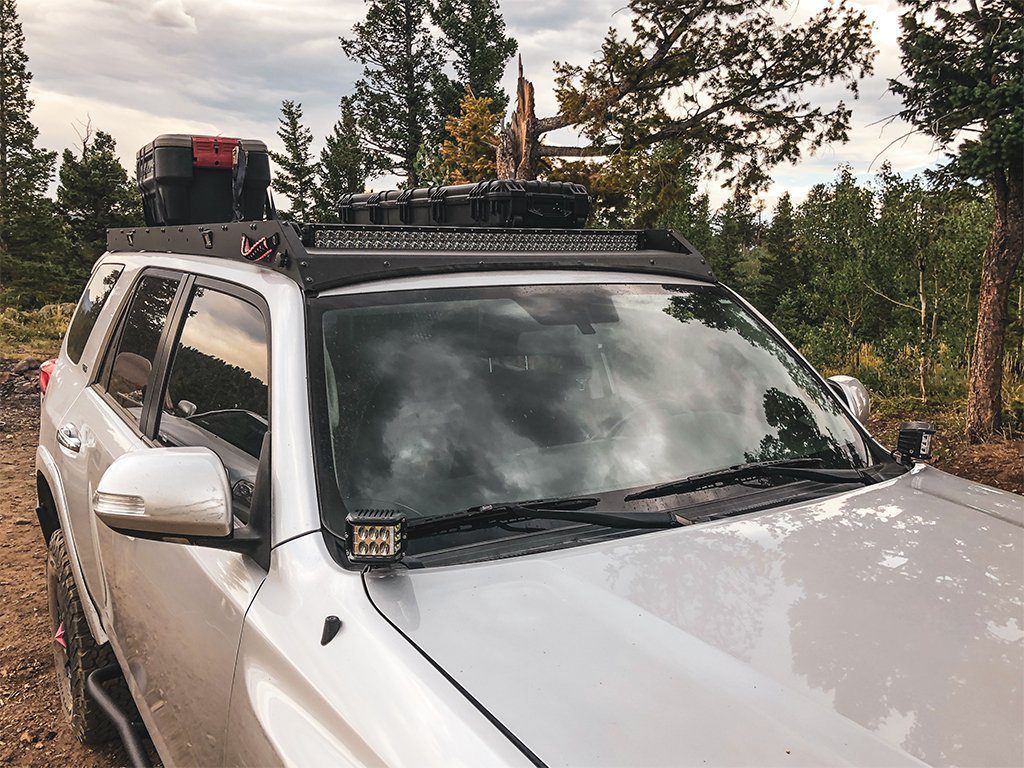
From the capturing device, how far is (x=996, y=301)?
8492 mm

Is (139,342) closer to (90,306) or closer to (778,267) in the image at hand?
(90,306)

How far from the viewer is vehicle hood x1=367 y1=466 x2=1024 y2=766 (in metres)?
1.26

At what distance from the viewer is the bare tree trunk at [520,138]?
17391 mm

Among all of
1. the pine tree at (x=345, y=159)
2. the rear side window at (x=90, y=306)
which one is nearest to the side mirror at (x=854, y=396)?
the rear side window at (x=90, y=306)

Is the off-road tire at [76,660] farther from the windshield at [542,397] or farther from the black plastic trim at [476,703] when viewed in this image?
the black plastic trim at [476,703]

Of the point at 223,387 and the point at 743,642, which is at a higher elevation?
the point at 223,387

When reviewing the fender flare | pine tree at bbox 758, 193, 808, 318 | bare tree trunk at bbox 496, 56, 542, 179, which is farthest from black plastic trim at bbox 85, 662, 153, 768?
pine tree at bbox 758, 193, 808, 318

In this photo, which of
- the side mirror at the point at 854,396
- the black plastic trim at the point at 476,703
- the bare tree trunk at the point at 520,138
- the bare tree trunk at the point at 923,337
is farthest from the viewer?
the bare tree trunk at the point at 520,138

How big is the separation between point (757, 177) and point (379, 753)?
1748cm

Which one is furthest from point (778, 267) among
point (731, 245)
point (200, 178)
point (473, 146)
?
point (200, 178)

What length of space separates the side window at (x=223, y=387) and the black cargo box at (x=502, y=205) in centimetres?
141

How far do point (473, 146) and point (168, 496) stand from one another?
2057 cm

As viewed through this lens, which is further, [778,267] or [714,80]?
[778,267]

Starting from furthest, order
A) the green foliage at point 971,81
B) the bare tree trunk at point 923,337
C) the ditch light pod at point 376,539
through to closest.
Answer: the bare tree trunk at point 923,337, the green foliage at point 971,81, the ditch light pod at point 376,539
